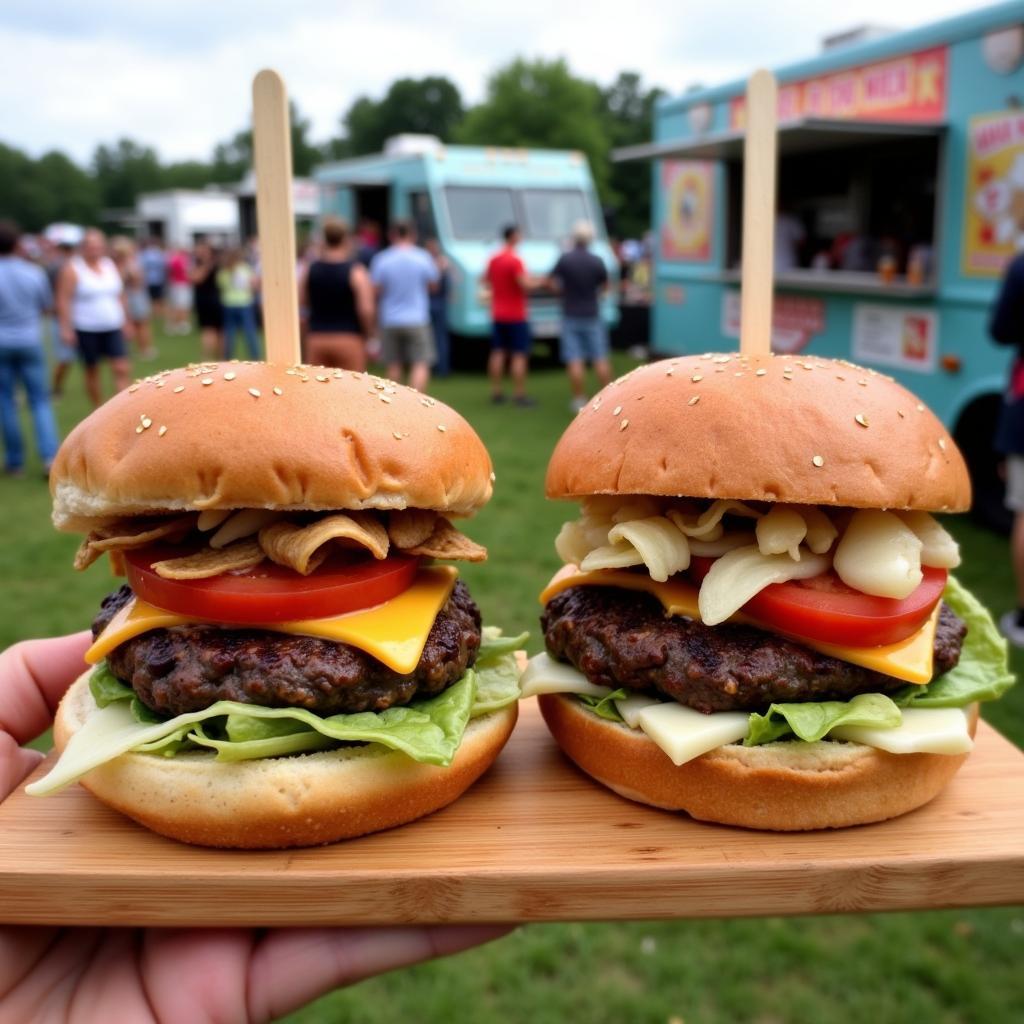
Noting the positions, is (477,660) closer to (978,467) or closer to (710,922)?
(710,922)

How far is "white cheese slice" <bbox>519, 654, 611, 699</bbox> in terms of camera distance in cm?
264

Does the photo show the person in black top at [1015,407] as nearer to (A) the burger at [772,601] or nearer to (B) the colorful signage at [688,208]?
(A) the burger at [772,601]

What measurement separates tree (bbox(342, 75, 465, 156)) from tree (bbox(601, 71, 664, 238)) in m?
15.6

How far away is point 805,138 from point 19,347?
794cm

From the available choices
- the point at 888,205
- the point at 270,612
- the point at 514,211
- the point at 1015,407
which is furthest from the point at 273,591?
the point at 514,211

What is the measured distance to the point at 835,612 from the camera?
93.8 inches

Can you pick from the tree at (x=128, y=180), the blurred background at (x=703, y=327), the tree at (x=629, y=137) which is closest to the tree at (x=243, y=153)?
the tree at (x=128, y=180)

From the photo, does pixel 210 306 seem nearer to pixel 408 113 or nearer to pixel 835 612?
pixel 835 612

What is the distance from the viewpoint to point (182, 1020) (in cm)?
231

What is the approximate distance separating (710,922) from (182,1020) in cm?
220

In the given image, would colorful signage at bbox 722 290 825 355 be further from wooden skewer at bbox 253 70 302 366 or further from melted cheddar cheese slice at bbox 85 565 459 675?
melted cheddar cheese slice at bbox 85 565 459 675

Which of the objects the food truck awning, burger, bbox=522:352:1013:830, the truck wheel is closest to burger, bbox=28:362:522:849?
burger, bbox=522:352:1013:830

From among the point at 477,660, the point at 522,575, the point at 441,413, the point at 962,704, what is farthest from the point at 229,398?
the point at 522,575

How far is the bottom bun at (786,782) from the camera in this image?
2.35 meters
